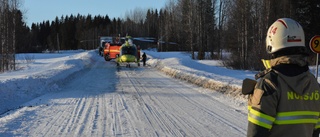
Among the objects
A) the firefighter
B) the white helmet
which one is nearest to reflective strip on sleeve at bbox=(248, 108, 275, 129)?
the firefighter

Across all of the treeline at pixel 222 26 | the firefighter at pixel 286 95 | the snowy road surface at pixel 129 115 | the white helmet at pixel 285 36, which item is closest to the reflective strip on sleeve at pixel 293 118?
the firefighter at pixel 286 95

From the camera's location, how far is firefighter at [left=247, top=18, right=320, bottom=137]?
2439mm

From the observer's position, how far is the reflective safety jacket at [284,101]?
7.98 feet

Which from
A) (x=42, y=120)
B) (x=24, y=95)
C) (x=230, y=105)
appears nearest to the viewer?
(x=42, y=120)

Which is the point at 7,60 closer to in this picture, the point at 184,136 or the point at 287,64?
the point at 184,136

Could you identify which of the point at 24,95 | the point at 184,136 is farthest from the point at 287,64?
the point at 24,95

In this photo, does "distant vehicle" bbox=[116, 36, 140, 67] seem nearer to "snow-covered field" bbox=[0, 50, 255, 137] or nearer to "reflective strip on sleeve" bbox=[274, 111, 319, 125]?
"snow-covered field" bbox=[0, 50, 255, 137]

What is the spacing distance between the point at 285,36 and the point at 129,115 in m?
6.99

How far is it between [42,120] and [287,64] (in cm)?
733

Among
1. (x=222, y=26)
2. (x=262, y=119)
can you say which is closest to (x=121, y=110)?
(x=262, y=119)

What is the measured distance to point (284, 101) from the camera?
8.09 ft

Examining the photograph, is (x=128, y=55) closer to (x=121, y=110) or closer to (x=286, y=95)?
(x=121, y=110)

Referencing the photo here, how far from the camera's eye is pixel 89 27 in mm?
129875

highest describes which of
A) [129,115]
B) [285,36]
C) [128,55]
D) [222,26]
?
[222,26]
